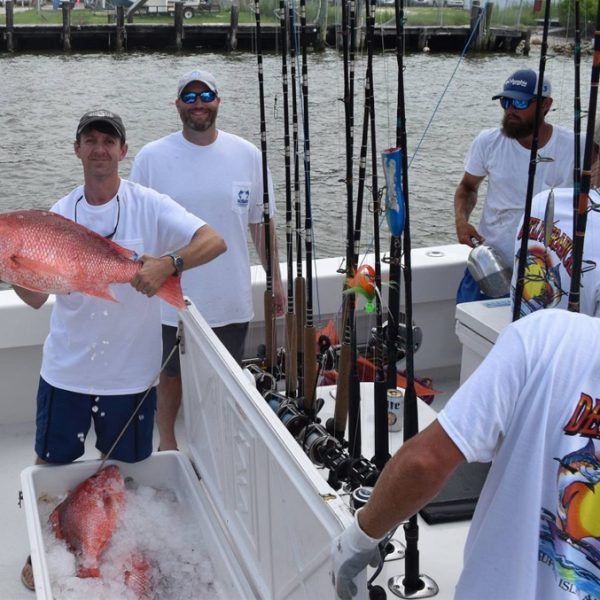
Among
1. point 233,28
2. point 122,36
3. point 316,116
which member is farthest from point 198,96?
point 122,36

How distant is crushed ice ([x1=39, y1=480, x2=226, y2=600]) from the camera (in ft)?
8.80

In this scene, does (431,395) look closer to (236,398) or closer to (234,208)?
(234,208)

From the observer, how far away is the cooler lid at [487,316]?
3.37 meters

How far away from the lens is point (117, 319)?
114 inches

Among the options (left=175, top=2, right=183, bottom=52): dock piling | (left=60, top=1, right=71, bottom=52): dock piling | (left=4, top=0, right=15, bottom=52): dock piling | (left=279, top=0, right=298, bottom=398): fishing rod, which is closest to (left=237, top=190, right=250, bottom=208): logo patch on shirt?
(left=279, top=0, right=298, bottom=398): fishing rod

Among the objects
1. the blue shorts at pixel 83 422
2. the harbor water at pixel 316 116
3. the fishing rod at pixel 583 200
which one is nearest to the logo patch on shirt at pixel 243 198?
the blue shorts at pixel 83 422

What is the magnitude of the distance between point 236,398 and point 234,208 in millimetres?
1251

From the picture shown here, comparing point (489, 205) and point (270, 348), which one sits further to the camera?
point (489, 205)

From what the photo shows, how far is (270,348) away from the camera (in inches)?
144

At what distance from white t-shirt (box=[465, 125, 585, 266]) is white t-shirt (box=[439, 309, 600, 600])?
2478 millimetres

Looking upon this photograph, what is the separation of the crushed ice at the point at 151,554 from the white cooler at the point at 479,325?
1.30 meters

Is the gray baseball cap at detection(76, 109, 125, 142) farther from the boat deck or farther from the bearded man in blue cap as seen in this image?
the bearded man in blue cap

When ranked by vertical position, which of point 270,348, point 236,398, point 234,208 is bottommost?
point 270,348

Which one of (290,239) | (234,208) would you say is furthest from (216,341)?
(290,239)
